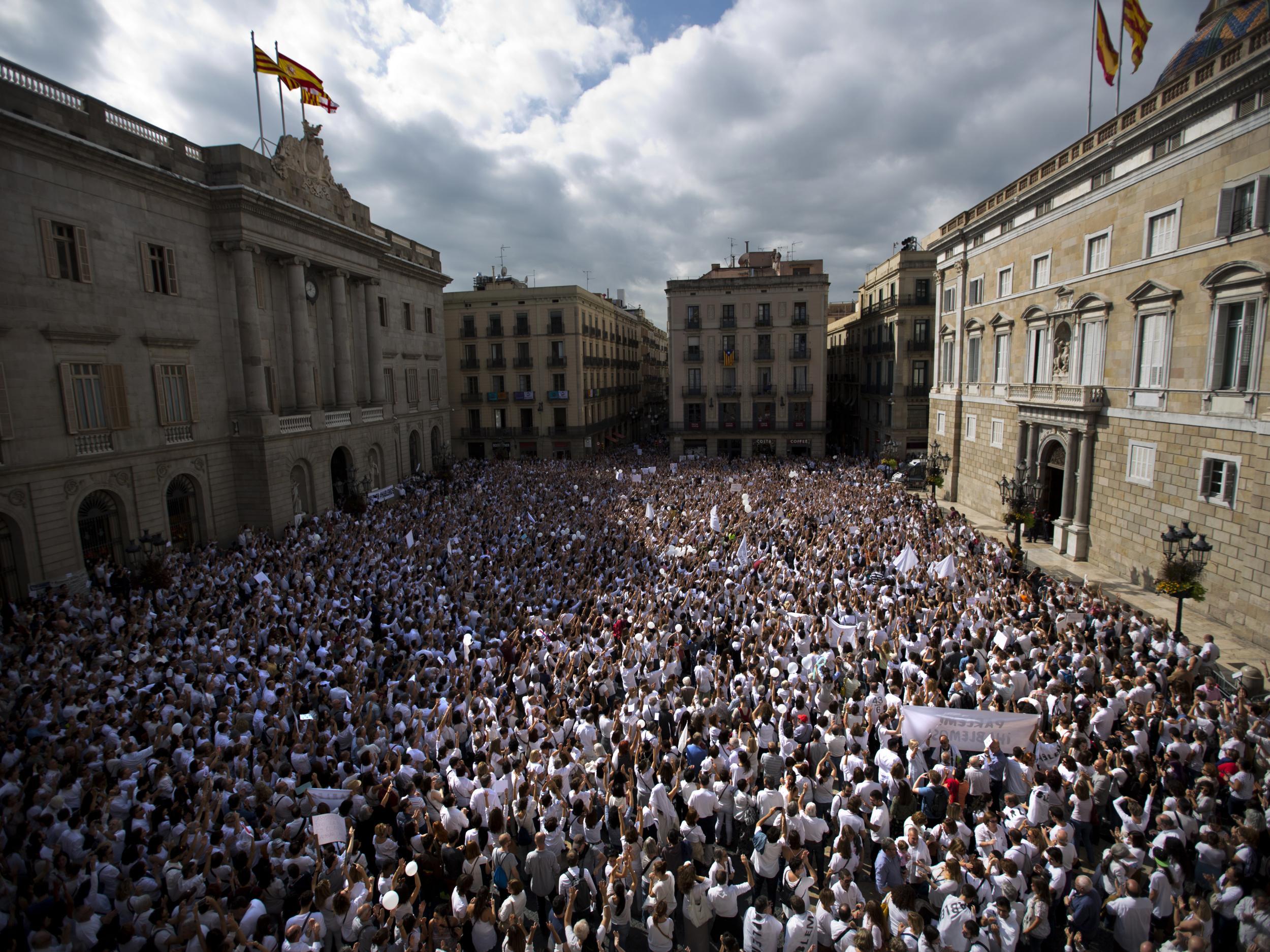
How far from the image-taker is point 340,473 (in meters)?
31.2

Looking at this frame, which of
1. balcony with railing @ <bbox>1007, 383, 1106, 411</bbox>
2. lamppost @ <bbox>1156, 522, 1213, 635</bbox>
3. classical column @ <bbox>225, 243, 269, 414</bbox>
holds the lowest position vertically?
lamppost @ <bbox>1156, 522, 1213, 635</bbox>

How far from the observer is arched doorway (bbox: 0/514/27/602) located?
55.8ft

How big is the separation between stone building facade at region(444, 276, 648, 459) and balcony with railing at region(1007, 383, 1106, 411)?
1212 inches

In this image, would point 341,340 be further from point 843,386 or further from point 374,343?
point 843,386

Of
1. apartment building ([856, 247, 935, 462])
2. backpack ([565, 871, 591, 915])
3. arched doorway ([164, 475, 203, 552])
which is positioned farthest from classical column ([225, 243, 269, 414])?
apartment building ([856, 247, 935, 462])

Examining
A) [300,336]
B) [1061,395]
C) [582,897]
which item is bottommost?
[582,897]

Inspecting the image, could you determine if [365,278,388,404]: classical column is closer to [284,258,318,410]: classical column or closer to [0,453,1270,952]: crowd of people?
[284,258,318,410]: classical column

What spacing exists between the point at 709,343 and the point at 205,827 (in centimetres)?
4461

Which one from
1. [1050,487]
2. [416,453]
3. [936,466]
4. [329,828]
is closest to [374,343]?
[416,453]

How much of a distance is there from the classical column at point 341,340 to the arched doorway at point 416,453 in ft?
23.3

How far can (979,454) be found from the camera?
2881 centimetres

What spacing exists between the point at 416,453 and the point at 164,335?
1748 centimetres

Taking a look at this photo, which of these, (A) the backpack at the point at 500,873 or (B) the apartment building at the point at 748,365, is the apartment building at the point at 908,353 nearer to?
(B) the apartment building at the point at 748,365

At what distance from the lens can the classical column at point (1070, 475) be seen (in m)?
21.4
